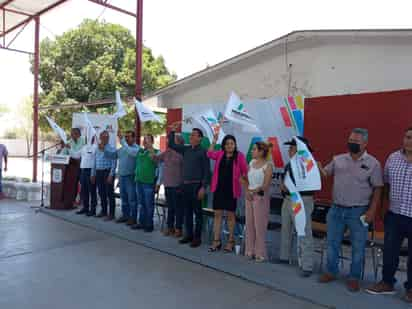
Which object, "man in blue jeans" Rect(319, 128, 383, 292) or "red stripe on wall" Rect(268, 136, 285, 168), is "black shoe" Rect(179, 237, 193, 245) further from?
"man in blue jeans" Rect(319, 128, 383, 292)

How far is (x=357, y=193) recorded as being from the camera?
13.8ft

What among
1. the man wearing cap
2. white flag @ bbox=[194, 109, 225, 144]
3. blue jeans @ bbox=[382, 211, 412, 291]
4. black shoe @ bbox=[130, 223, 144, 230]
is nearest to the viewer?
blue jeans @ bbox=[382, 211, 412, 291]

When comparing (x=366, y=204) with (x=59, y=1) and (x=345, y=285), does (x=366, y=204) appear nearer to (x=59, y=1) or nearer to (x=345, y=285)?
(x=345, y=285)

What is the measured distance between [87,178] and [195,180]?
122 inches

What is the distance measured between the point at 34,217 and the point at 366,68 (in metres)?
7.51

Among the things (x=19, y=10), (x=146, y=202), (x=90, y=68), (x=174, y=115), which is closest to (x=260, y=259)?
(x=146, y=202)

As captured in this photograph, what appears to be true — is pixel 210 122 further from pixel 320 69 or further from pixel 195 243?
pixel 320 69

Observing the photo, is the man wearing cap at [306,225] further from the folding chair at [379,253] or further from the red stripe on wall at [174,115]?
the red stripe on wall at [174,115]

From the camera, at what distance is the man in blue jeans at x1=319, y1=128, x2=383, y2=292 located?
13.7 ft

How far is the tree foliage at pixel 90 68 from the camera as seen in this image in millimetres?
20984

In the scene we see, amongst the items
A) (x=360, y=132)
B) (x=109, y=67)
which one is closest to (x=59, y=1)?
(x=360, y=132)

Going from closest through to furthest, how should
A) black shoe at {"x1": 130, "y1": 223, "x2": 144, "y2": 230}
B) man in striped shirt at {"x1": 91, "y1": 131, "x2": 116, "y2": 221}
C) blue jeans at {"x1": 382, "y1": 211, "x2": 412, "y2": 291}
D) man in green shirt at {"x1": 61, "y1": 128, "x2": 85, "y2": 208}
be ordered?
blue jeans at {"x1": 382, "y1": 211, "x2": 412, "y2": 291}, black shoe at {"x1": 130, "y1": 223, "x2": 144, "y2": 230}, man in striped shirt at {"x1": 91, "y1": 131, "x2": 116, "y2": 221}, man in green shirt at {"x1": 61, "y1": 128, "x2": 85, "y2": 208}

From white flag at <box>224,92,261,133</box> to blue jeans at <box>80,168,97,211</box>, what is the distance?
11.8 feet

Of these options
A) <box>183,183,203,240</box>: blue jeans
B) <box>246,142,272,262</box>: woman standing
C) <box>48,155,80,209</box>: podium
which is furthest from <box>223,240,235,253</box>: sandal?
<box>48,155,80,209</box>: podium
